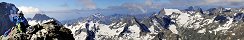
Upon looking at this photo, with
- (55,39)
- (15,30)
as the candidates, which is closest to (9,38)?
(15,30)

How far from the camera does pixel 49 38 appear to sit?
78375 millimetres

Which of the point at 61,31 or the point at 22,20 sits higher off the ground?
the point at 22,20

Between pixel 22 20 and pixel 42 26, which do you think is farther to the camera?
pixel 42 26

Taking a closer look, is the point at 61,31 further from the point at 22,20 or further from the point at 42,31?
the point at 22,20

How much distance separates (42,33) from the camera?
79375 mm

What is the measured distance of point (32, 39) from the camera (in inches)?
3041

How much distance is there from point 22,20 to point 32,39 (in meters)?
4.23

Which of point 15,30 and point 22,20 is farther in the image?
point 15,30

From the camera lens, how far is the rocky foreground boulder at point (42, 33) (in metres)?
77.3

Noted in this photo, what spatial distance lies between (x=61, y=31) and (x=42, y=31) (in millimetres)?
4868

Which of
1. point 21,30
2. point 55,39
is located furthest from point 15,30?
point 55,39

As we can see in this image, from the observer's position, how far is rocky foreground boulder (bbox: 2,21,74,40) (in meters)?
77.3

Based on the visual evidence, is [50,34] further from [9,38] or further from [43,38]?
[9,38]

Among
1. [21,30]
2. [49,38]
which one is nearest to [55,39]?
[49,38]
